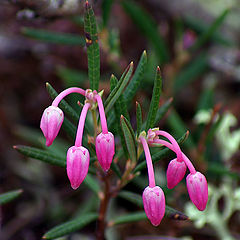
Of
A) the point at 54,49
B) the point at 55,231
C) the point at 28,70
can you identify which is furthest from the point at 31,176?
the point at 55,231

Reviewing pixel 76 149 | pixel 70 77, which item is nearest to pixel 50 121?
pixel 76 149

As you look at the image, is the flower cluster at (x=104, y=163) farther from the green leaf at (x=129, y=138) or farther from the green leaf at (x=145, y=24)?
the green leaf at (x=145, y=24)

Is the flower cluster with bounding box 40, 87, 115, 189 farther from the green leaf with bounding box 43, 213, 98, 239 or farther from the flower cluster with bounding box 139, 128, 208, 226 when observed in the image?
the green leaf with bounding box 43, 213, 98, 239

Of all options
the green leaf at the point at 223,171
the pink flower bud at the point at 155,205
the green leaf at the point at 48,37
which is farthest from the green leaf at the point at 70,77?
the pink flower bud at the point at 155,205

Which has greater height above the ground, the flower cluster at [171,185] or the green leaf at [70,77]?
the green leaf at [70,77]

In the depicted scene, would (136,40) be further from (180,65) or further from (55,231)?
(55,231)
